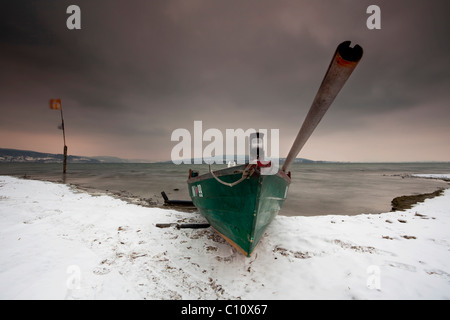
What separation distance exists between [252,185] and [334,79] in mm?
2410

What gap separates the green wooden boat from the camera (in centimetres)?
203

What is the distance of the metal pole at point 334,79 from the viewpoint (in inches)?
73.5

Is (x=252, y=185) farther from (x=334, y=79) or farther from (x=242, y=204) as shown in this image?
(x=334, y=79)

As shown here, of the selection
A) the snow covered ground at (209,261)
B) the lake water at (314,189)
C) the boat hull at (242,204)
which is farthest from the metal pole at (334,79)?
the lake water at (314,189)

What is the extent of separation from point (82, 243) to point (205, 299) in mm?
3924

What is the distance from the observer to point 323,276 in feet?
12.5

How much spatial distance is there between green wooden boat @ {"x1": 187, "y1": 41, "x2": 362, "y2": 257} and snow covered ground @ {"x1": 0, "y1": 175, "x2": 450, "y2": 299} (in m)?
0.83

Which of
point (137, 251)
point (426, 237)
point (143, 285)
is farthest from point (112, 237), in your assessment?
point (426, 237)

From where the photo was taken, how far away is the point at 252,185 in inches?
152

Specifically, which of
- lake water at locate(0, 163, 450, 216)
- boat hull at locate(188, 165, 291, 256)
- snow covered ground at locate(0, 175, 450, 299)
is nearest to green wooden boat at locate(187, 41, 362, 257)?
boat hull at locate(188, 165, 291, 256)

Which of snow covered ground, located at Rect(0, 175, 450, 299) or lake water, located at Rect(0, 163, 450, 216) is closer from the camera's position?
snow covered ground, located at Rect(0, 175, 450, 299)

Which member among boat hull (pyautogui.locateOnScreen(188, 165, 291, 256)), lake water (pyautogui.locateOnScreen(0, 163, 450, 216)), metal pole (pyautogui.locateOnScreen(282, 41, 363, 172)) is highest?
metal pole (pyautogui.locateOnScreen(282, 41, 363, 172))

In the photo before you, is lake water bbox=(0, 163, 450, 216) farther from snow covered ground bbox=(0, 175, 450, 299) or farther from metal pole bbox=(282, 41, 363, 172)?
metal pole bbox=(282, 41, 363, 172)
